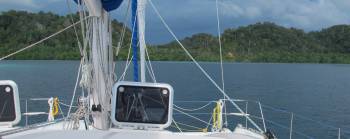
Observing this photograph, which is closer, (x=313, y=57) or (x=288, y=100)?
(x=288, y=100)

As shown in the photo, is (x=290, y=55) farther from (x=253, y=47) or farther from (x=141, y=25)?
(x=141, y=25)

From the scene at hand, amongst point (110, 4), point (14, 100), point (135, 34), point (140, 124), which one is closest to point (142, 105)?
point (140, 124)

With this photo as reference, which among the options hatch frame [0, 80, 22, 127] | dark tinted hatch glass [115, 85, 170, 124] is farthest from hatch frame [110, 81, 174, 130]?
hatch frame [0, 80, 22, 127]

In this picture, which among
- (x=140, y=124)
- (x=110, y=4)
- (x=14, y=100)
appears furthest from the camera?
(x=110, y=4)

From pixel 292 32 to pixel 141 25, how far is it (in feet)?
543

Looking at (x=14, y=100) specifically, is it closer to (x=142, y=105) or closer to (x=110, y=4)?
(x=142, y=105)

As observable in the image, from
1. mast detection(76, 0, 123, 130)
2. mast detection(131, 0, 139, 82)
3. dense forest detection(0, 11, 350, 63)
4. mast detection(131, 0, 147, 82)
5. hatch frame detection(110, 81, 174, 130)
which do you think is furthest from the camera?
dense forest detection(0, 11, 350, 63)

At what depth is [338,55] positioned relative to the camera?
155m

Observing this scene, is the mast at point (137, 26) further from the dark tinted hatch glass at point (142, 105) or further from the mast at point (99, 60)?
the dark tinted hatch glass at point (142, 105)

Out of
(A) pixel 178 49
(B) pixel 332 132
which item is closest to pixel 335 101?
(B) pixel 332 132

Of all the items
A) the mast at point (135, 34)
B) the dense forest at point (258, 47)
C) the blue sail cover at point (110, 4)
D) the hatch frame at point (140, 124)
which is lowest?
the hatch frame at point (140, 124)

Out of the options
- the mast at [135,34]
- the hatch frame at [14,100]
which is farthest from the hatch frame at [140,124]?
the mast at [135,34]

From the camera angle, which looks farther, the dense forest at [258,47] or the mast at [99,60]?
the dense forest at [258,47]

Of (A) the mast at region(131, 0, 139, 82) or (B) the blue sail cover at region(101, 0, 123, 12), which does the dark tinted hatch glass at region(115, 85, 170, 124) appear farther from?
(A) the mast at region(131, 0, 139, 82)
